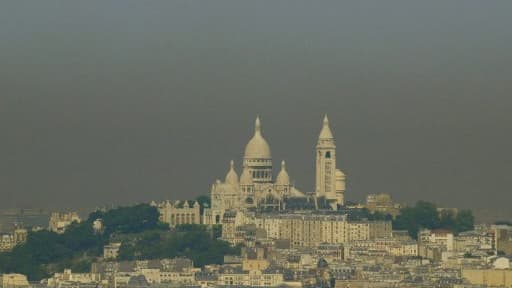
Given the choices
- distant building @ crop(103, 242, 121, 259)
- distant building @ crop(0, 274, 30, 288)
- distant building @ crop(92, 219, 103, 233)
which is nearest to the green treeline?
distant building @ crop(92, 219, 103, 233)

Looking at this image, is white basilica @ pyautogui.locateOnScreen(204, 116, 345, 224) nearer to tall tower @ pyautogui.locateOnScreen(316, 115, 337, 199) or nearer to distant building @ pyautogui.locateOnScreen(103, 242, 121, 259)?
tall tower @ pyautogui.locateOnScreen(316, 115, 337, 199)

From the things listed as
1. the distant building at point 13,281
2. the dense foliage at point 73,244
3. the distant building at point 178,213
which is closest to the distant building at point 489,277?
the dense foliage at point 73,244

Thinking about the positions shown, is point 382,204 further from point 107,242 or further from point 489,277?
point 489,277

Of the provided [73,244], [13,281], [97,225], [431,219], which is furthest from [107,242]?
[431,219]

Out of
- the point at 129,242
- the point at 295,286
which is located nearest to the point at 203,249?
the point at 129,242

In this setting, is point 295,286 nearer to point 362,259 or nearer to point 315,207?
point 362,259
